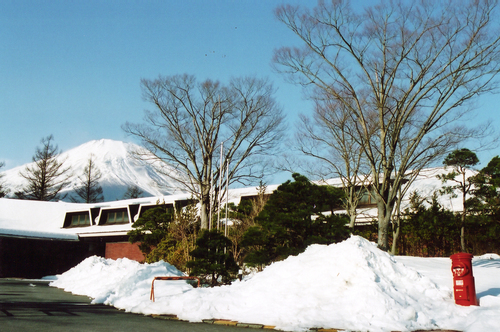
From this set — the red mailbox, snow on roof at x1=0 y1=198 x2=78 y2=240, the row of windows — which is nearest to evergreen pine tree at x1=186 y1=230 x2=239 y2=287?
the red mailbox

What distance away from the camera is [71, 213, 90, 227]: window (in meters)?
41.1

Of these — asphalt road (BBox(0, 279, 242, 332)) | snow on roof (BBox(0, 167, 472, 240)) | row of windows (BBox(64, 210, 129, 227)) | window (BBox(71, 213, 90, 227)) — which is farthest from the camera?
window (BBox(71, 213, 90, 227))

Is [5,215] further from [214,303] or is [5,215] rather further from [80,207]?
[214,303]

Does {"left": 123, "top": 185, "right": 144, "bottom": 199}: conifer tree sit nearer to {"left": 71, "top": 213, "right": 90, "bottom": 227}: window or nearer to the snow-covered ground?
{"left": 71, "top": 213, "right": 90, "bottom": 227}: window

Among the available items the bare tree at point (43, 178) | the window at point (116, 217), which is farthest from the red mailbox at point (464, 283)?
the bare tree at point (43, 178)

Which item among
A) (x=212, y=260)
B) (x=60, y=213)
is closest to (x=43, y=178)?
(x=60, y=213)

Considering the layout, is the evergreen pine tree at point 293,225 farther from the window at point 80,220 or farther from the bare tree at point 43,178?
the bare tree at point 43,178

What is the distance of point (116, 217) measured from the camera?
3944 cm

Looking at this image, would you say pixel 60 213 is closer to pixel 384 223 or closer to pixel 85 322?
pixel 384 223

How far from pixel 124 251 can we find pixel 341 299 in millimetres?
30149

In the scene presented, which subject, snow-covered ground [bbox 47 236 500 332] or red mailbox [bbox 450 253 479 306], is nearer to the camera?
snow-covered ground [bbox 47 236 500 332]

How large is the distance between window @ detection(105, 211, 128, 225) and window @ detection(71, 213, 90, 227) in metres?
2.49

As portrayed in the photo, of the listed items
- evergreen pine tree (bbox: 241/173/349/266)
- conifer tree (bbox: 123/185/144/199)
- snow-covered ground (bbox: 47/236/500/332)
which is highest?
conifer tree (bbox: 123/185/144/199)

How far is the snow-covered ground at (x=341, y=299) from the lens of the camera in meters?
8.38
